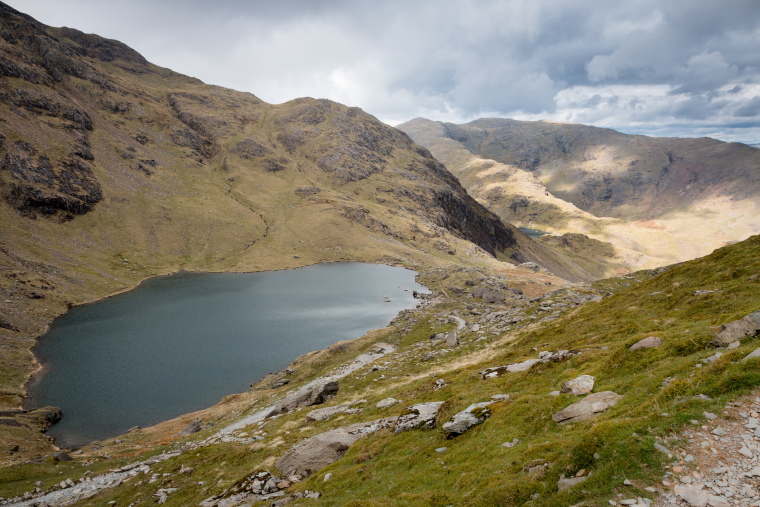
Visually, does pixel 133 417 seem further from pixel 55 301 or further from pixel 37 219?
pixel 37 219

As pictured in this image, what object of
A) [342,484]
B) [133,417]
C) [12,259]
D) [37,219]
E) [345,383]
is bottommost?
[133,417]

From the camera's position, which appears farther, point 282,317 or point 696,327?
point 282,317

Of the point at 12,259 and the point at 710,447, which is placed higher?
the point at 12,259

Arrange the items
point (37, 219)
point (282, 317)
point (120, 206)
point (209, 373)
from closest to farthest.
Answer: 1. point (209, 373)
2. point (282, 317)
3. point (37, 219)
4. point (120, 206)

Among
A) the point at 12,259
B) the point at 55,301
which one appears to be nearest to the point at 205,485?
the point at 55,301

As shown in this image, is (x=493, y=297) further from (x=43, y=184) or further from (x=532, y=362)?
(x=43, y=184)

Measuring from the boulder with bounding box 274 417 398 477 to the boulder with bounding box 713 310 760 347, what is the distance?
21.7 meters

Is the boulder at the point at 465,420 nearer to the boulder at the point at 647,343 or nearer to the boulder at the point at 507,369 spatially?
the boulder at the point at 507,369

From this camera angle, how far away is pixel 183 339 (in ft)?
334

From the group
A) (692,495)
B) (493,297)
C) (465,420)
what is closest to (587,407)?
(465,420)

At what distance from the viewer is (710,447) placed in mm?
11250

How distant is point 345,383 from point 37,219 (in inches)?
7277

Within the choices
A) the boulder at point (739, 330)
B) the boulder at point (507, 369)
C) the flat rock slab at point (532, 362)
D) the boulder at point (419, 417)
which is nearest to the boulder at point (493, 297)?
the flat rock slab at point (532, 362)

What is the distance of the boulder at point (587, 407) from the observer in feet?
56.6
